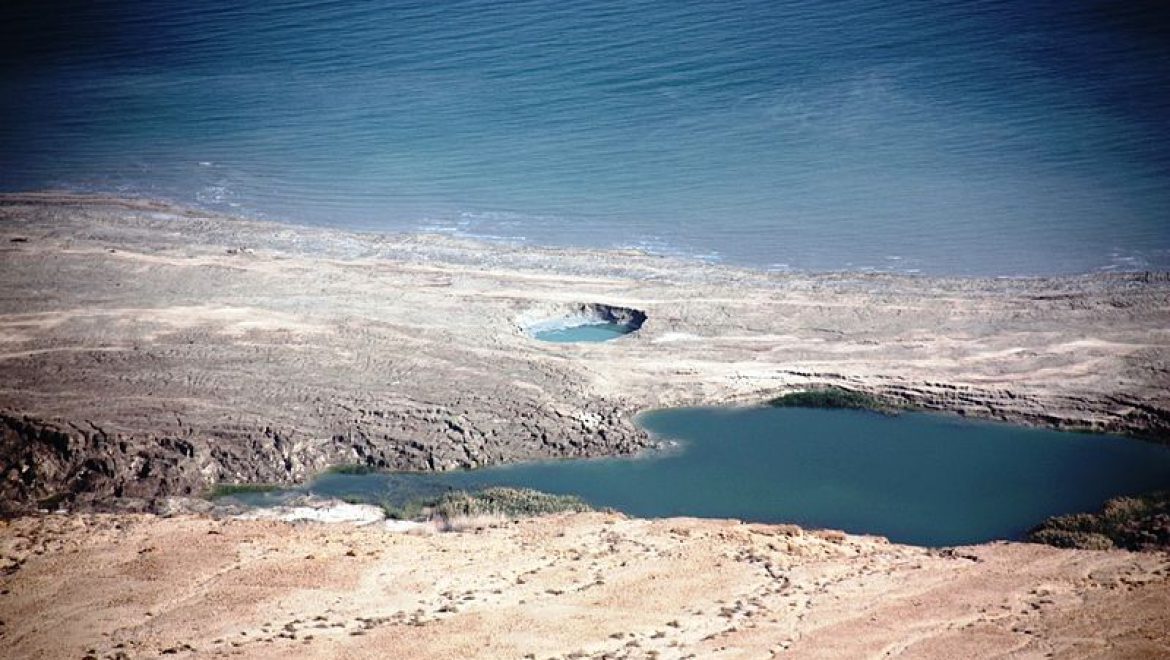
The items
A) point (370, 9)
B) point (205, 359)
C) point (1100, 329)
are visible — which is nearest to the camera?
point (205, 359)

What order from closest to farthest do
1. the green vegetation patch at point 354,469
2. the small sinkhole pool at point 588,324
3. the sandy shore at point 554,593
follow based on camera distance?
the sandy shore at point 554,593 → the green vegetation patch at point 354,469 → the small sinkhole pool at point 588,324

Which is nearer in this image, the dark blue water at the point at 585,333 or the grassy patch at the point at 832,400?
the grassy patch at the point at 832,400

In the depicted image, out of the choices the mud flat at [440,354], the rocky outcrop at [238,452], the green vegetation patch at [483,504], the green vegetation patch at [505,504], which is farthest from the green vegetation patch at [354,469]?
the green vegetation patch at [505,504]

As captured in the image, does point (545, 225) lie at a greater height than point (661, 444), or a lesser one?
greater

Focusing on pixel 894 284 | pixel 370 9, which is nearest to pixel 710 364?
pixel 894 284

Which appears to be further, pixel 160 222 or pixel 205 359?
pixel 160 222

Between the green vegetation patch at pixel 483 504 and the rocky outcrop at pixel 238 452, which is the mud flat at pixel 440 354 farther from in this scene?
the green vegetation patch at pixel 483 504

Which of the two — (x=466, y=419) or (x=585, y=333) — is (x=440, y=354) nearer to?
(x=466, y=419)

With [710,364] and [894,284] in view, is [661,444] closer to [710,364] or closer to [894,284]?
[710,364]
